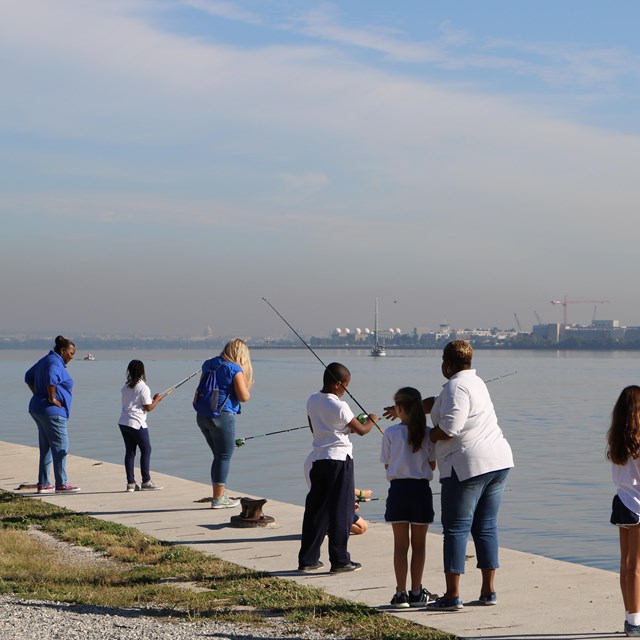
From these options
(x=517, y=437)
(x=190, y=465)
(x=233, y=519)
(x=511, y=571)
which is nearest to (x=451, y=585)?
(x=511, y=571)

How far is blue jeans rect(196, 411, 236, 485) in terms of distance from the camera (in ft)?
35.5

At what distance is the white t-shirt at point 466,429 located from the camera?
665 centimetres

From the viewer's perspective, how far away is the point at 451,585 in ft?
22.7

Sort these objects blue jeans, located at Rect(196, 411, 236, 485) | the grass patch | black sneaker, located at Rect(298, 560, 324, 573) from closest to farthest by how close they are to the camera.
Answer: the grass patch < black sneaker, located at Rect(298, 560, 324, 573) < blue jeans, located at Rect(196, 411, 236, 485)

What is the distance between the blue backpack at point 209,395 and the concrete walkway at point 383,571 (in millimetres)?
1010

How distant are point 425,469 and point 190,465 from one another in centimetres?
1639

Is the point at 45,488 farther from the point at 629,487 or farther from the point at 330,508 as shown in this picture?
the point at 629,487

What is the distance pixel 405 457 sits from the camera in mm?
7109

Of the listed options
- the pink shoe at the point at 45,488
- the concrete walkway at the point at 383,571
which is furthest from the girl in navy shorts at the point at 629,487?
the pink shoe at the point at 45,488

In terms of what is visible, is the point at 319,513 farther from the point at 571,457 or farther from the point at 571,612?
the point at 571,457

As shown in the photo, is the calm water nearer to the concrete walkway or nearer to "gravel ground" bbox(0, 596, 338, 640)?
the concrete walkway

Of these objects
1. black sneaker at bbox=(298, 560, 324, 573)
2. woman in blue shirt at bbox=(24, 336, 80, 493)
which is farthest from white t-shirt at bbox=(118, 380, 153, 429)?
black sneaker at bbox=(298, 560, 324, 573)

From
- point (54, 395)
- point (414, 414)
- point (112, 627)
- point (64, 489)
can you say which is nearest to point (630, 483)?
point (414, 414)

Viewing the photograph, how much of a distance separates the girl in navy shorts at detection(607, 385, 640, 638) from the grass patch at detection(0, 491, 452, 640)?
1.04 meters
